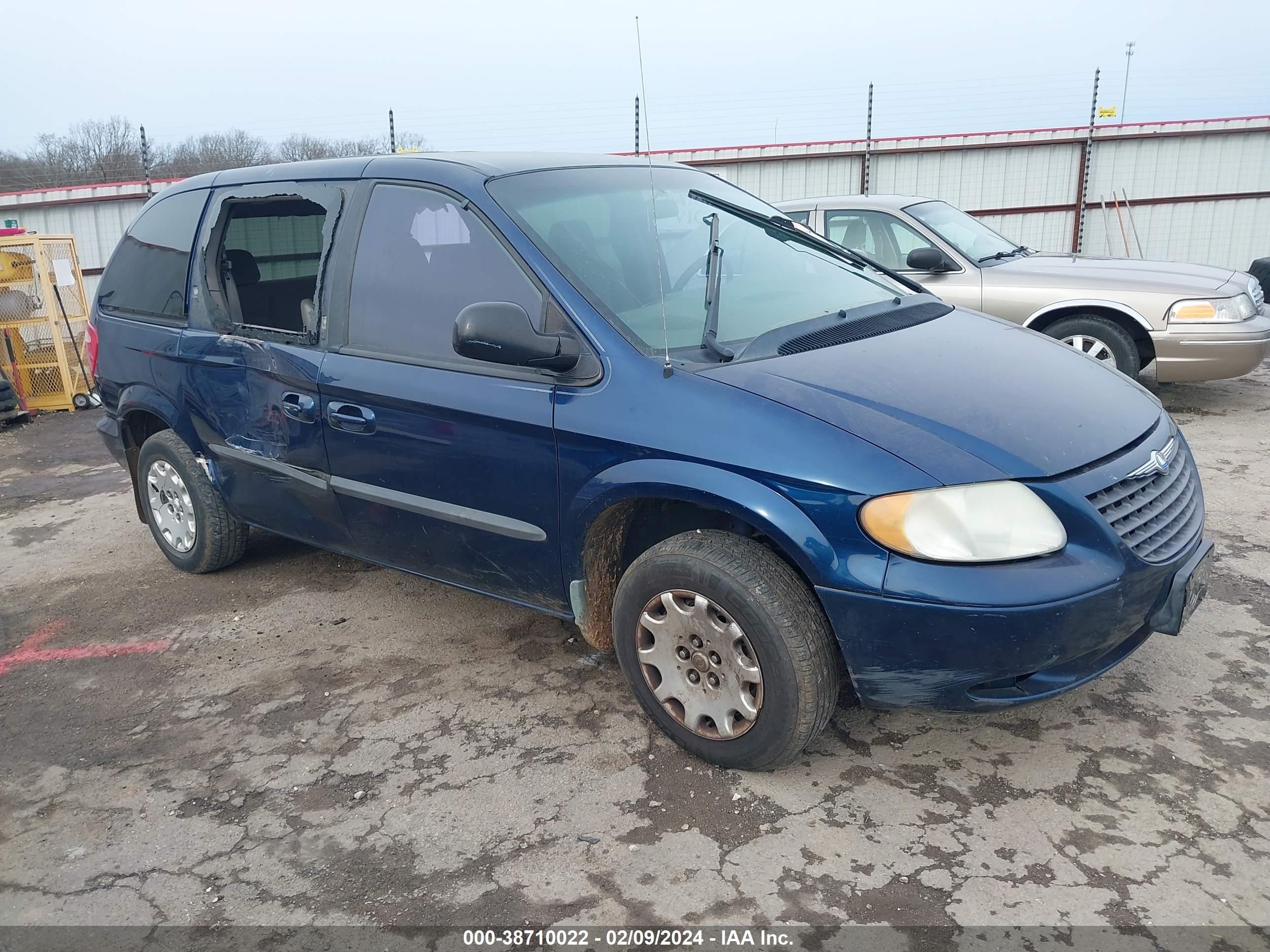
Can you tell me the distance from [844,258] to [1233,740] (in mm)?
2120

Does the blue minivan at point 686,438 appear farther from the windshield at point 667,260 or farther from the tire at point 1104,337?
the tire at point 1104,337

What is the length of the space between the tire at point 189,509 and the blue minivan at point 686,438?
0.25 m

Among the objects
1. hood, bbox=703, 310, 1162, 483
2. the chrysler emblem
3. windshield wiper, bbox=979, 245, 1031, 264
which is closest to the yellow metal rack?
windshield wiper, bbox=979, 245, 1031, 264

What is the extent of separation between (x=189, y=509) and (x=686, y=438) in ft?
9.36

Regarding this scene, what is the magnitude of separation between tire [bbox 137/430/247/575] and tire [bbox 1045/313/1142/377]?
17.2ft

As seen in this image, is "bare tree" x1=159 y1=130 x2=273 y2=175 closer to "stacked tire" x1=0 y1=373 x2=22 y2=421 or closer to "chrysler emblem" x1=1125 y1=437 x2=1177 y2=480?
"stacked tire" x1=0 y1=373 x2=22 y2=421

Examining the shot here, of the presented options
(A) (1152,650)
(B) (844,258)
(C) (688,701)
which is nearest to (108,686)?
(C) (688,701)

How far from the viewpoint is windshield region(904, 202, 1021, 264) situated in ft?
23.0

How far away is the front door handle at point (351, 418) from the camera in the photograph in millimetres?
3309

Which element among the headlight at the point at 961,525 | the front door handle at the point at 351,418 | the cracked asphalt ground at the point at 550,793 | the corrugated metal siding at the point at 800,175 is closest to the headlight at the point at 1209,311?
the cracked asphalt ground at the point at 550,793

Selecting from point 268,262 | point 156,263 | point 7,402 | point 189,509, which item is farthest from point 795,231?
point 7,402

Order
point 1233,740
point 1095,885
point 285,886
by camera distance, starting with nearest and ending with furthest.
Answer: point 1095,885, point 285,886, point 1233,740

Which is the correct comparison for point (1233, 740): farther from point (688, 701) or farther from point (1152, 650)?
point (688, 701)

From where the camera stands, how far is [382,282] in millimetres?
3338
